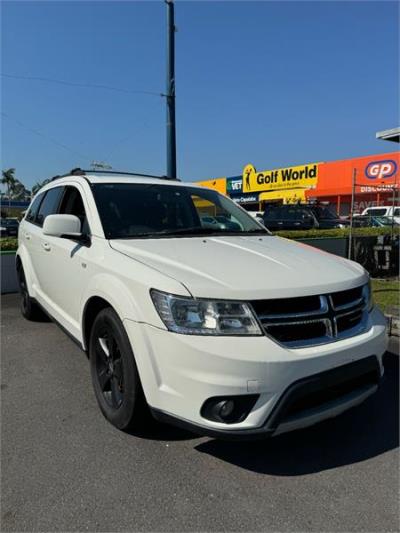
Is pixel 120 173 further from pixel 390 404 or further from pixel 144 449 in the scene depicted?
pixel 390 404

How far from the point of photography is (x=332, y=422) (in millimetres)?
3160

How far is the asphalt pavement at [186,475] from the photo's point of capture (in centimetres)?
220

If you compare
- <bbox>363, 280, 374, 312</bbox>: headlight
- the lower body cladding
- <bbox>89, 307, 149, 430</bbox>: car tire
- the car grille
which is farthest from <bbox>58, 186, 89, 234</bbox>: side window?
<bbox>363, 280, 374, 312</bbox>: headlight

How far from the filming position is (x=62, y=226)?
10.8ft

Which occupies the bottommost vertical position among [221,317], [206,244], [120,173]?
[221,317]

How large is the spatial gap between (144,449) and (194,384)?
0.80 m

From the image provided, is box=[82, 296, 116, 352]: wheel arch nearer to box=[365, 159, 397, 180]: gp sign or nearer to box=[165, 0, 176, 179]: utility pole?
box=[165, 0, 176, 179]: utility pole

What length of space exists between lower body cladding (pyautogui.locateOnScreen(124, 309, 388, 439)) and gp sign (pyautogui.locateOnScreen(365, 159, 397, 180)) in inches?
1052

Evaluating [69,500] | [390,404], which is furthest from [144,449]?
[390,404]

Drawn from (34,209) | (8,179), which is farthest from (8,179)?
(34,209)

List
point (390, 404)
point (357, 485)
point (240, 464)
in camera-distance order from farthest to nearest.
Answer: point (390, 404) < point (240, 464) < point (357, 485)

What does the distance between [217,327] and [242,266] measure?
0.54 metres

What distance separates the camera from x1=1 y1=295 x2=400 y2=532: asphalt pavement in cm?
220

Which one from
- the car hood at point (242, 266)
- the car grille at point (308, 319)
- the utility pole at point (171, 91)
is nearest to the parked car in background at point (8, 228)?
the utility pole at point (171, 91)
